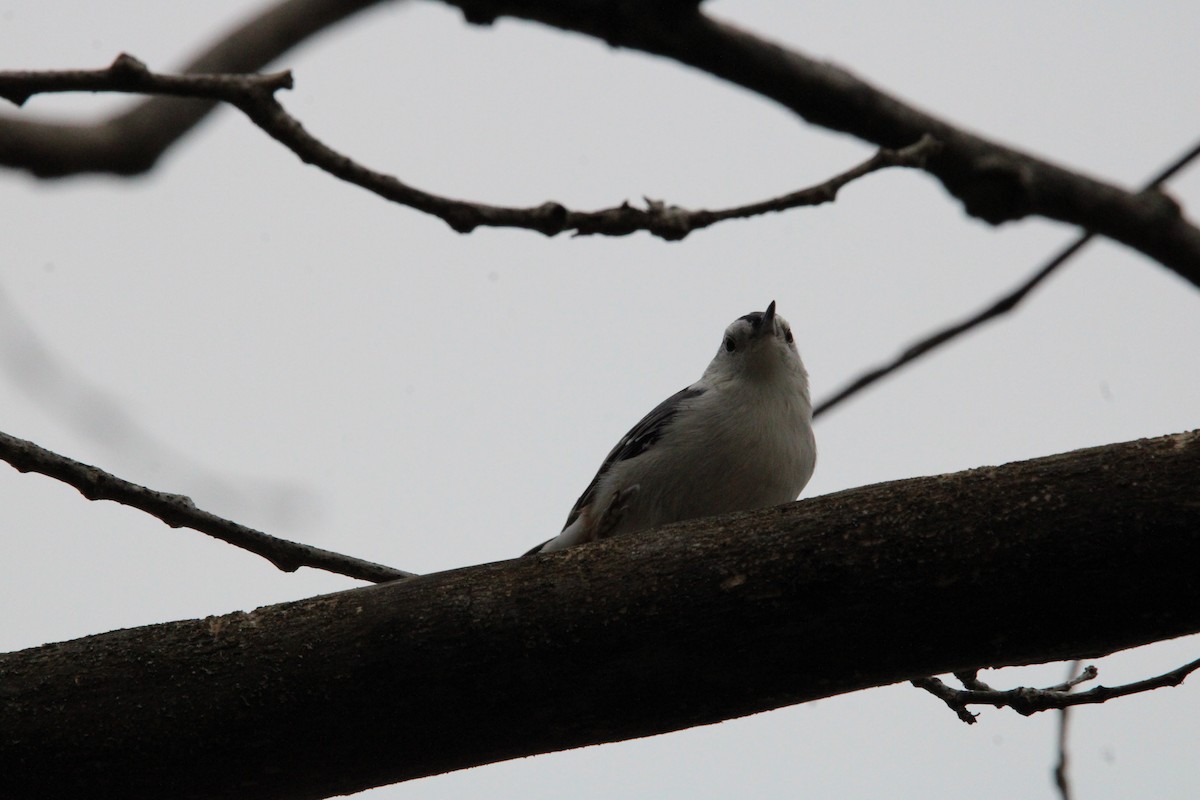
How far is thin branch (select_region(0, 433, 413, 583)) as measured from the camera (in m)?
2.59

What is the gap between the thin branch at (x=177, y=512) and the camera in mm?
2588

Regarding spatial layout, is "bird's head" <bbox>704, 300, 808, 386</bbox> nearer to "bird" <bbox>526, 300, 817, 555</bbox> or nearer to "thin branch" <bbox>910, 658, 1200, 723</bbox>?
"bird" <bbox>526, 300, 817, 555</bbox>

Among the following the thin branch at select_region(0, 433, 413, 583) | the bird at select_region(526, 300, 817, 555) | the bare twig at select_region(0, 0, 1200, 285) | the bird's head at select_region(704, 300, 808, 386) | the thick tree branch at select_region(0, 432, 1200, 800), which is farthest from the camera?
the bird's head at select_region(704, 300, 808, 386)

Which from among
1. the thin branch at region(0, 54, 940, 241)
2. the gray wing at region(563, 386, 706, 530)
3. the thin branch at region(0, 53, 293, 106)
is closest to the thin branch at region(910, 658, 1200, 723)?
the thin branch at region(0, 54, 940, 241)

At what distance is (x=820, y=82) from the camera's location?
10.3 feet

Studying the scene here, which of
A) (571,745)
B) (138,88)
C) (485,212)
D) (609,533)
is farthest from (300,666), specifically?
(609,533)

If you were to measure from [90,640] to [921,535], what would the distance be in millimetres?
1655

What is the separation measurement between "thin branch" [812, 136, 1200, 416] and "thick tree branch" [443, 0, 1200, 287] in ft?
1.33

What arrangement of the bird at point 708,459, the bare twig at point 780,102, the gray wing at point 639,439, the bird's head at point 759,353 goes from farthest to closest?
the bird's head at point 759,353, the gray wing at point 639,439, the bird at point 708,459, the bare twig at point 780,102

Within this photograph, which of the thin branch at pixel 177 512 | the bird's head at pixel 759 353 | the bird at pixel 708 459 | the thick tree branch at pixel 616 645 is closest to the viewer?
the thick tree branch at pixel 616 645

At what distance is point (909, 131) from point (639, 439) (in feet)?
4.98

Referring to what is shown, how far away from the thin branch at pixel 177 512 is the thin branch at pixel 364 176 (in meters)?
0.77

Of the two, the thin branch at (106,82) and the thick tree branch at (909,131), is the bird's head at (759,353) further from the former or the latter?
the thin branch at (106,82)

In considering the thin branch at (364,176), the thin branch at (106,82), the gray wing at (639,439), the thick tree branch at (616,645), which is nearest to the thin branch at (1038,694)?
the thick tree branch at (616,645)
